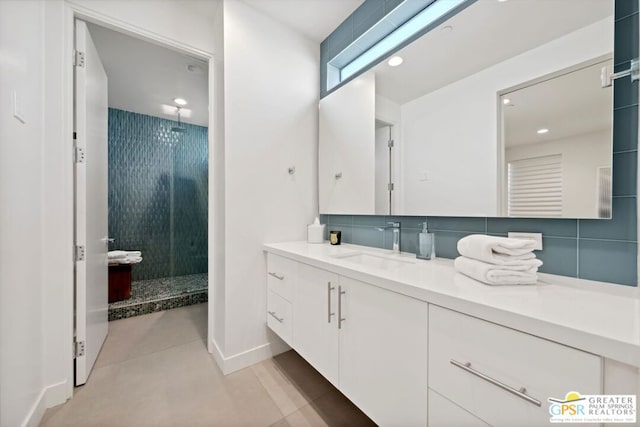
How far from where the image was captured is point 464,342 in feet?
2.46

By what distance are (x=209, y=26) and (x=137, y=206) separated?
9.06 ft

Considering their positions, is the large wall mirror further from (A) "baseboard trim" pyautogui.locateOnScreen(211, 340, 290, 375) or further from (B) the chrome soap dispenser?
(A) "baseboard trim" pyautogui.locateOnScreen(211, 340, 290, 375)

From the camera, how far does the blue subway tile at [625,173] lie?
33.8 inches

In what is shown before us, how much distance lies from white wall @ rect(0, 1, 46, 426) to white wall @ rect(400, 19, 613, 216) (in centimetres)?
193

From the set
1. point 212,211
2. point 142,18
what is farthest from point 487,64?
point 142,18

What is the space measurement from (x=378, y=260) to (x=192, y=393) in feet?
4.54

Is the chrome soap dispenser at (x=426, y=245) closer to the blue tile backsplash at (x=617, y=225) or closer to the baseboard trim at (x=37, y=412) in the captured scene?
the blue tile backsplash at (x=617, y=225)

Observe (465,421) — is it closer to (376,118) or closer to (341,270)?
(341,270)

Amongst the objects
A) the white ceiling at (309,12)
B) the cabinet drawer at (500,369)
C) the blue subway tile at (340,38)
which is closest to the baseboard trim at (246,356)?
the cabinet drawer at (500,369)

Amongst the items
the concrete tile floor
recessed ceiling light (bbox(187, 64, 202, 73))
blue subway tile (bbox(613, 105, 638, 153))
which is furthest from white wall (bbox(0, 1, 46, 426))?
blue subway tile (bbox(613, 105, 638, 153))

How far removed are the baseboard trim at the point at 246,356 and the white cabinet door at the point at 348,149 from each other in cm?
114

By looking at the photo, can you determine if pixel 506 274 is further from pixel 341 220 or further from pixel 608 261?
pixel 341 220

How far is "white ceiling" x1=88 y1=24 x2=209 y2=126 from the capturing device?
2.17m

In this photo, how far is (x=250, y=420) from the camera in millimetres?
1312
